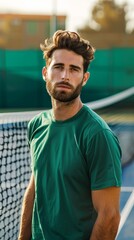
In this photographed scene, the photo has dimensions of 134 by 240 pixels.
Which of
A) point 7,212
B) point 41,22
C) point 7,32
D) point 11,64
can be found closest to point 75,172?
point 7,212

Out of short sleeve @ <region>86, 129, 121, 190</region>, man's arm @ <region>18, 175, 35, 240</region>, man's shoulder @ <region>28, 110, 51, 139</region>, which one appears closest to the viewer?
short sleeve @ <region>86, 129, 121, 190</region>

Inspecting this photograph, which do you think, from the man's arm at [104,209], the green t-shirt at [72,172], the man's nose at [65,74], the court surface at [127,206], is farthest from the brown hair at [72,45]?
the court surface at [127,206]

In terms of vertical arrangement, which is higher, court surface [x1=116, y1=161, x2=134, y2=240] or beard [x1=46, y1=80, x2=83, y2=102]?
beard [x1=46, y1=80, x2=83, y2=102]

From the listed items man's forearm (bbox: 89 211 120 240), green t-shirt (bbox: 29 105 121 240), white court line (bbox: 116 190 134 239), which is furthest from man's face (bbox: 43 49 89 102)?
white court line (bbox: 116 190 134 239)

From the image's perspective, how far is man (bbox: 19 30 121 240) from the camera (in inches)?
93.9

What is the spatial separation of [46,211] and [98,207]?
11.8 inches

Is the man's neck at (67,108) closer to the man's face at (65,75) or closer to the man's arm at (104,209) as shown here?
the man's face at (65,75)

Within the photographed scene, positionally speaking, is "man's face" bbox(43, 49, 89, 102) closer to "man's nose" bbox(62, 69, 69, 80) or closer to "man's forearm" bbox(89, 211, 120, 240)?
"man's nose" bbox(62, 69, 69, 80)

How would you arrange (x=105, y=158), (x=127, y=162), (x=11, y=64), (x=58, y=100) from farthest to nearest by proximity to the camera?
(x=11, y=64), (x=127, y=162), (x=58, y=100), (x=105, y=158)

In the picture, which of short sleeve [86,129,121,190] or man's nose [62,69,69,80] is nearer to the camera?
short sleeve [86,129,121,190]

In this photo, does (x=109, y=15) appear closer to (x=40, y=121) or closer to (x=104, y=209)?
(x=40, y=121)

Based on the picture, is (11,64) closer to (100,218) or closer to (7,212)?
(7,212)

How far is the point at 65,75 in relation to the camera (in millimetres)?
2541

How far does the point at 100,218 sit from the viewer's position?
2.41m
